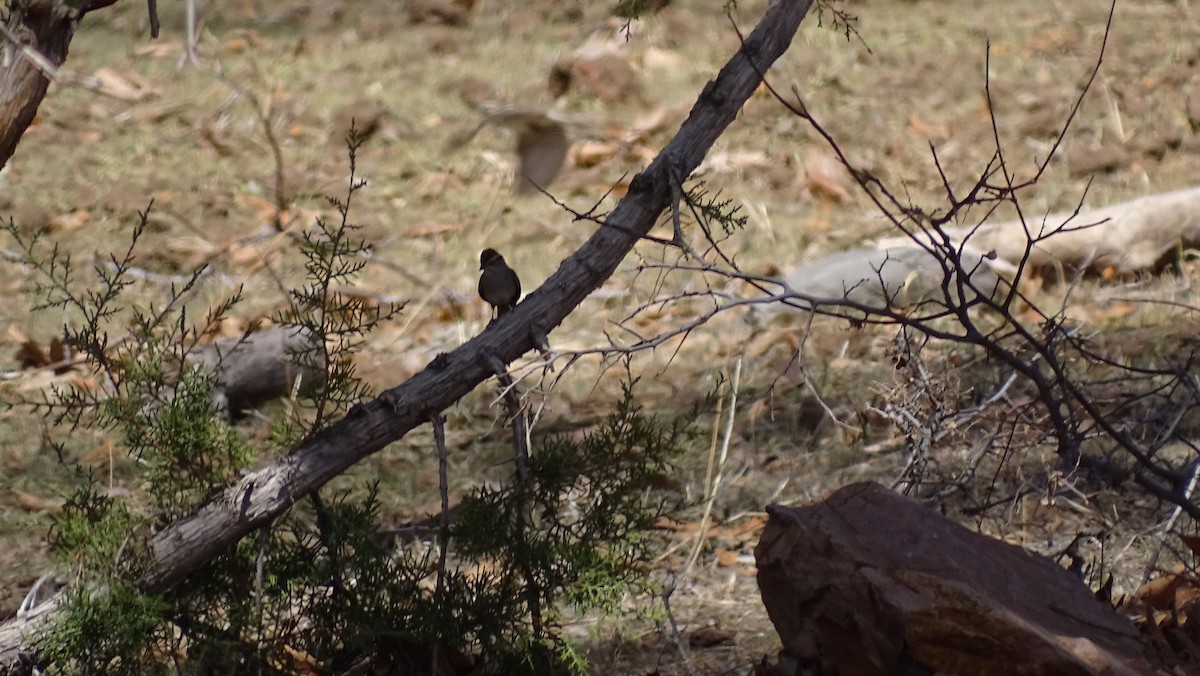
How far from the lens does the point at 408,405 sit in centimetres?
278

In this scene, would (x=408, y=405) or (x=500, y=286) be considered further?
(x=500, y=286)

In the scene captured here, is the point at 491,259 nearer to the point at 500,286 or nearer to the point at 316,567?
the point at 500,286

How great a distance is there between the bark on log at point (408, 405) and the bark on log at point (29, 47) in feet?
2.76

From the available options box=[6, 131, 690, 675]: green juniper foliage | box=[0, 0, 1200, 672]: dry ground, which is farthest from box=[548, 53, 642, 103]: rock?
box=[6, 131, 690, 675]: green juniper foliage

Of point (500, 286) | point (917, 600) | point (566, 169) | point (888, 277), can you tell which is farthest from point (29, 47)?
point (566, 169)

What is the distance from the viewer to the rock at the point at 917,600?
2.48 metres

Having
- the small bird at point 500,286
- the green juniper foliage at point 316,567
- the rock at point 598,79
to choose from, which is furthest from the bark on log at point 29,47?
the rock at point 598,79

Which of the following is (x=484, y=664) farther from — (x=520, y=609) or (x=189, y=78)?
(x=189, y=78)

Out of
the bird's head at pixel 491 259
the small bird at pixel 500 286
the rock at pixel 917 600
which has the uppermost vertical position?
the bird's head at pixel 491 259

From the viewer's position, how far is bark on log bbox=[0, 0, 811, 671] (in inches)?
110

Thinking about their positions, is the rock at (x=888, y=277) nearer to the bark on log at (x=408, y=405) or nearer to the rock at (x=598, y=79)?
the rock at (x=598, y=79)

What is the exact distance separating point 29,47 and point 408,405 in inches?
40.0

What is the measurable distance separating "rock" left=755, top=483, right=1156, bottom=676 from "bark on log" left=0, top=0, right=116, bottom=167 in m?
1.72

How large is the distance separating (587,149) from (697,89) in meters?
0.94
